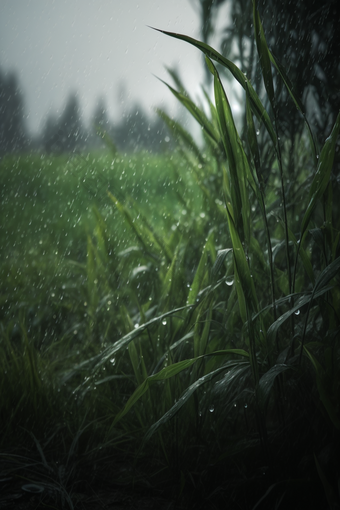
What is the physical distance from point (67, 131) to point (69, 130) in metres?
0.02

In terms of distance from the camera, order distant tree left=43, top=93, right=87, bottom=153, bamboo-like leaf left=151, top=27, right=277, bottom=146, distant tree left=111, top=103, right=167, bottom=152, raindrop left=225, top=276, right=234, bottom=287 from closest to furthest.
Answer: bamboo-like leaf left=151, top=27, right=277, bottom=146 < raindrop left=225, top=276, right=234, bottom=287 < distant tree left=111, top=103, right=167, bottom=152 < distant tree left=43, top=93, right=87, bottom=153

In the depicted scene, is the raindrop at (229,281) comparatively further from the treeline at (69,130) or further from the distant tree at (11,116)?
the distant tree at (11,116)

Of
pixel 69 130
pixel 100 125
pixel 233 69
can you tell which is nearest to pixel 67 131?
pixel 69 130

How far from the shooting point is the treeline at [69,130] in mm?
1312

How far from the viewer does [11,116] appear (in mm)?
1406

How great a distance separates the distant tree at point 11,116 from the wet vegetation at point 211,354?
1.53 feet

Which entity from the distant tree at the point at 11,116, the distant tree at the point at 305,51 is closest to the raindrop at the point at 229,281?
the distant tree at the point at 305,51

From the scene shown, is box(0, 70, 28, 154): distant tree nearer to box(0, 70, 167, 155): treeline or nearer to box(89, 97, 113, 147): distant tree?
box(0, 70, 167, 155): treeline

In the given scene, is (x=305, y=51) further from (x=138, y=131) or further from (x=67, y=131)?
(x=67, y=131)

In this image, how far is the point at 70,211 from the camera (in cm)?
196

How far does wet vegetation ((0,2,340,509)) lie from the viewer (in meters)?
0.58

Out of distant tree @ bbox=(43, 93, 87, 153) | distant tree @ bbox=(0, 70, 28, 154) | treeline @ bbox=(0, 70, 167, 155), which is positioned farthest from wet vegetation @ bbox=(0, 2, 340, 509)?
distant tree @ bbox=(0, 70, 28, 154)

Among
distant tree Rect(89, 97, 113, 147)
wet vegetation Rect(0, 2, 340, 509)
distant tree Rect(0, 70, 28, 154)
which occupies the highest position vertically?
distant tree Rect(0, 70, 28, 154)

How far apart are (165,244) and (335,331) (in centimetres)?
53
